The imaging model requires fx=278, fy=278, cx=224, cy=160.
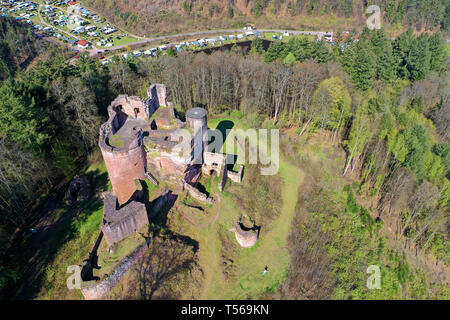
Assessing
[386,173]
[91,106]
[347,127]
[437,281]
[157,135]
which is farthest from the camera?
[347,127]

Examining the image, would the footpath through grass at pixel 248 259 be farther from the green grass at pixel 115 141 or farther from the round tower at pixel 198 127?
the green grass at pixel 115 141

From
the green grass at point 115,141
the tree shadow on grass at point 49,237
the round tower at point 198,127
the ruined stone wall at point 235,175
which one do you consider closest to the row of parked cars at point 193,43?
the round tower at point 198,127

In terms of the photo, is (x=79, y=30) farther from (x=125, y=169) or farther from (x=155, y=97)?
(x=125, y=169)

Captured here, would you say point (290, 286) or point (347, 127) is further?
point (347, 127)

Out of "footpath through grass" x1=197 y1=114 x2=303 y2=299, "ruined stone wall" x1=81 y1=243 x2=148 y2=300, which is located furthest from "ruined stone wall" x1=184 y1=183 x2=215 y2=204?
"ruined stone wall" x1=81 y1=243 x2=148 y2=300

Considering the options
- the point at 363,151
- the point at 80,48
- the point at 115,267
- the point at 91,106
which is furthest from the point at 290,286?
the point at 80,48

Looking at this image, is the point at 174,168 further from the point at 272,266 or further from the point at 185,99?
the point at 185,99
